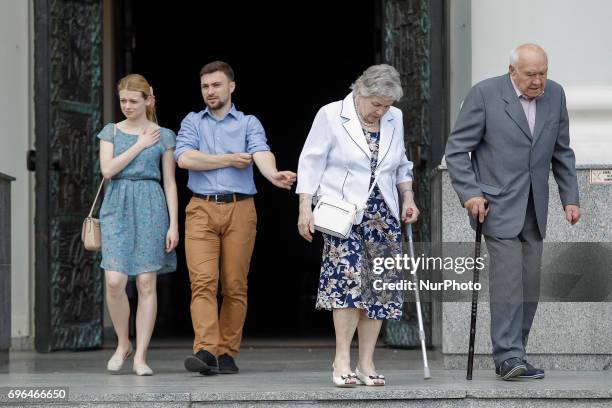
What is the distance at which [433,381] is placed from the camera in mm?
7785

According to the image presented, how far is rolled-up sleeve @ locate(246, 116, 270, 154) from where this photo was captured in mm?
8594

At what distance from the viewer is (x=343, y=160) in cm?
754

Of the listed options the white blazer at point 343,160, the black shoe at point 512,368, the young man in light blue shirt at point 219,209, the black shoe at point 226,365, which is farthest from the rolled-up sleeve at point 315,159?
the black shoe at point 226,365

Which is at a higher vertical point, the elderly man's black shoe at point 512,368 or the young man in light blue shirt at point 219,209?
the young man in light blue shirt at point 219,209

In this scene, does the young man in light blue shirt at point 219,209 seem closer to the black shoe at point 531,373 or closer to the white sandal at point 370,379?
the white sandal at point 370,379

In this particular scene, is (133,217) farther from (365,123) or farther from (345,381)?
(345,381)

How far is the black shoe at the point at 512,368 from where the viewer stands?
302 inches

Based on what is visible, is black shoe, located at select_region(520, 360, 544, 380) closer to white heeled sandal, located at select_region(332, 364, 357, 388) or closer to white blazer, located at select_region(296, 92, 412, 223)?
white heeled sandal, located at select_region(332, 364, 357, 388)

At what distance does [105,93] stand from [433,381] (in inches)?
217

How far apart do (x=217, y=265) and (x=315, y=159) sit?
131cm

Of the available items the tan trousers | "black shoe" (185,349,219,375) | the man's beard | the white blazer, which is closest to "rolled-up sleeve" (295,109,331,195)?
the white blazer

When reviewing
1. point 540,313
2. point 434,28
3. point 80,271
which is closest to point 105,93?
point 80,271

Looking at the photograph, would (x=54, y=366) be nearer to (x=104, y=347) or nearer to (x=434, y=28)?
(x=104, y=347)

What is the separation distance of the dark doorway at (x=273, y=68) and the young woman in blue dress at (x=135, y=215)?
26.2 ft
